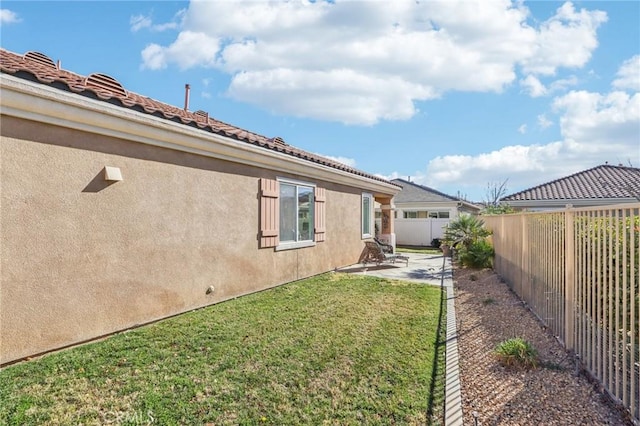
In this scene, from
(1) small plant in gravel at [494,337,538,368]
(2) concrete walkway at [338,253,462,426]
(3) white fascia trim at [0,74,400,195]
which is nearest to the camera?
(2) concrete walkway at [338,253,462,426]

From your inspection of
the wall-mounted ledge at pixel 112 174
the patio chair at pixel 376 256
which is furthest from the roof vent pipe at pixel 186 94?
the patio chair at pixel 376 256

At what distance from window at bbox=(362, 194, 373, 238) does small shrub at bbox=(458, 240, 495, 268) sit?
13.2 feet

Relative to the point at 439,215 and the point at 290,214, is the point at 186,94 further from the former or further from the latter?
the point at 439,215

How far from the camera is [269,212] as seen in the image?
9008 millimetres

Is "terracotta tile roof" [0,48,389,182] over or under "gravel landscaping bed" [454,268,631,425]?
over

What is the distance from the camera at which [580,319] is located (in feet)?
15.3

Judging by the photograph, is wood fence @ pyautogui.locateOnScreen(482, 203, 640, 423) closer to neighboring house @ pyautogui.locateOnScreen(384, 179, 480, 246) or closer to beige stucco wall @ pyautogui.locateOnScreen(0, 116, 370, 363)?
beige stucco wall @ pyautogui.locateOnScreen(0, 116, 370, 363)

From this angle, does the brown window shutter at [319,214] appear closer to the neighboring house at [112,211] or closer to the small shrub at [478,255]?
the neighboring house at [112,211]

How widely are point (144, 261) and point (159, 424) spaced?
3322mm

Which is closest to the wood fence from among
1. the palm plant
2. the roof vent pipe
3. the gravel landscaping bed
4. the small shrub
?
the gravel landscaping bed

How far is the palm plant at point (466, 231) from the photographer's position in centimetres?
1482

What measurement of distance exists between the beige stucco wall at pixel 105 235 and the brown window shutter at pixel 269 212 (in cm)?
40

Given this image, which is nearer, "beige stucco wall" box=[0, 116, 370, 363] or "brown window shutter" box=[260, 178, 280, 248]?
"beige stucco wall" box=[0, 116, 370, 363]

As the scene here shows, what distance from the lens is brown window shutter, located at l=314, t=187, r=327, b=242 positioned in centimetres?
1137
